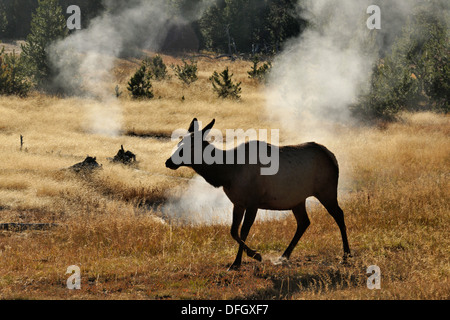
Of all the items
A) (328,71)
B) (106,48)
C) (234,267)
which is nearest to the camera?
(234,267)

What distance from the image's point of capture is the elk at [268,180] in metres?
7.18

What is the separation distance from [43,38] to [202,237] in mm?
31787

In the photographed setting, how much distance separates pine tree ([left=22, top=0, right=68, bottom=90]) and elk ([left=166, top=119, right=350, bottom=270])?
32.9m

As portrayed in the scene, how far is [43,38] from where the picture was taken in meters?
36.7

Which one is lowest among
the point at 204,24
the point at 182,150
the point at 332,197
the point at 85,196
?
the point at 85,196

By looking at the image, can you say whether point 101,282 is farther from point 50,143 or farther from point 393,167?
point 50,143

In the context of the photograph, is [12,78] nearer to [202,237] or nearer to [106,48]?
[106,48]

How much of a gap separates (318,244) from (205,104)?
27.6m

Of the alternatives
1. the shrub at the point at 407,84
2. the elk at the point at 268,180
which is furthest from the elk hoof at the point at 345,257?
the shrub at the point at 407,84

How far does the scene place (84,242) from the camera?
9.47 meters

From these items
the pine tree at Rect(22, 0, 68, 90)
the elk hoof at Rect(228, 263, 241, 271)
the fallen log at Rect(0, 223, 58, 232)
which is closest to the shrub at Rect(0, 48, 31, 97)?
the pine tree at Rect(22, 0, 68, 90)

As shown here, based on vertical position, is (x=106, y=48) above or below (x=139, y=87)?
above

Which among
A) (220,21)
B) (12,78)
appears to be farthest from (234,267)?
(220,21)
